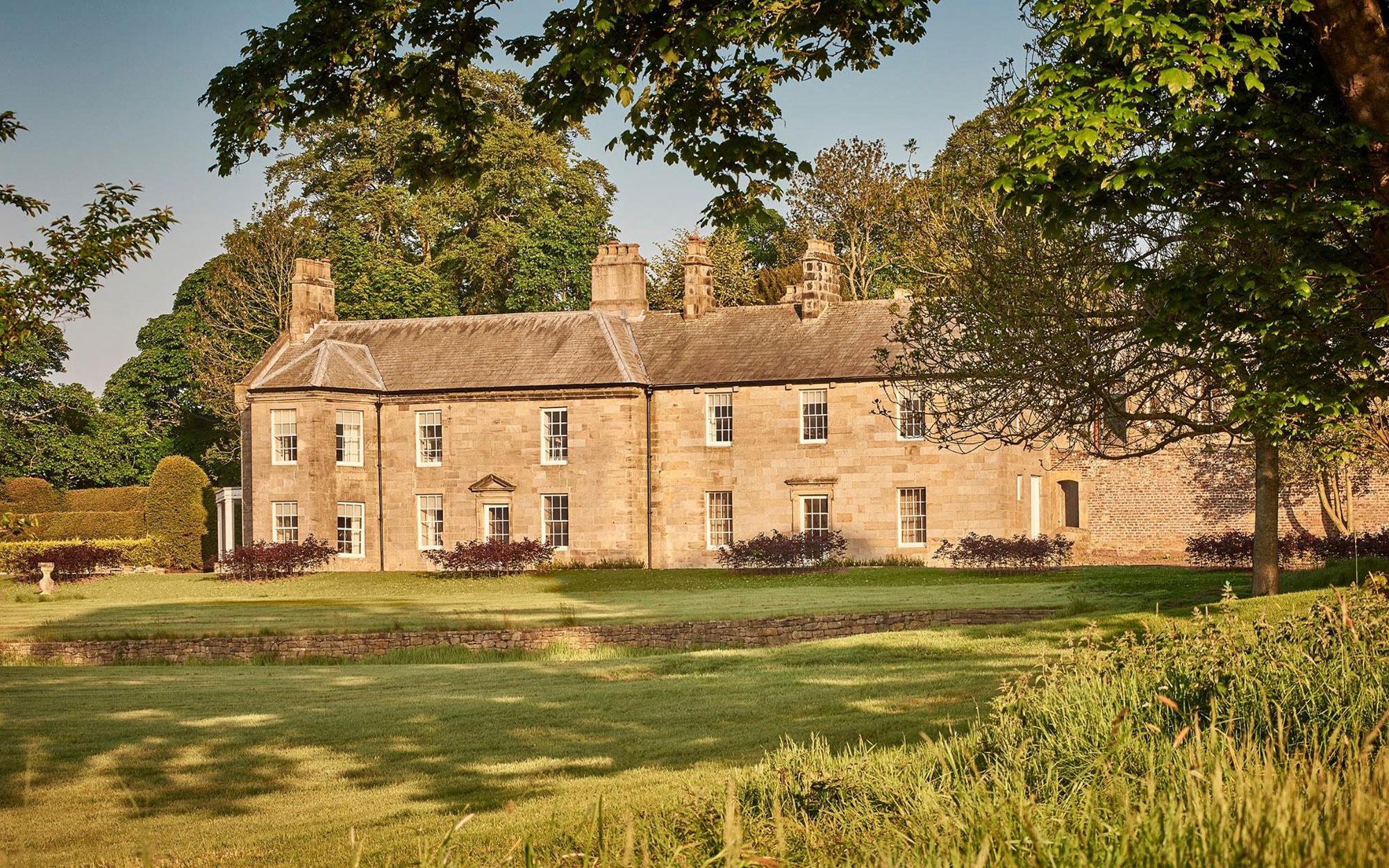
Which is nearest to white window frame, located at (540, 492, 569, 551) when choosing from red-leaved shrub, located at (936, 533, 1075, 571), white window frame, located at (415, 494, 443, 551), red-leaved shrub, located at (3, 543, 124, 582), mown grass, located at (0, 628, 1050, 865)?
white window frame, located at (415, 494, 443, 551)

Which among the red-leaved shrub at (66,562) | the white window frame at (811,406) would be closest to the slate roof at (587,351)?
the white window frame at (811,406)

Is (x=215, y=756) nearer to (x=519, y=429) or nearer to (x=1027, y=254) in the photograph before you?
(x=1027, y=254)

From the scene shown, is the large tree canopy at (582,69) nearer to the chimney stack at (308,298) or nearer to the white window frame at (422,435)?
the white window frame at (422,435)

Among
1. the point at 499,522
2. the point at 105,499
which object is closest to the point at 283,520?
the point at 499,522

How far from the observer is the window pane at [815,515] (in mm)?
39719

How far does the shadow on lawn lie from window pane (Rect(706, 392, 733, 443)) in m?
22.1

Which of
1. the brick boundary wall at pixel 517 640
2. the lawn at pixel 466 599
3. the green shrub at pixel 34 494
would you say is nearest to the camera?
the brick boundary wall at pixel 517 640

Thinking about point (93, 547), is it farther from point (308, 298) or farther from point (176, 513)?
point (308, 298)

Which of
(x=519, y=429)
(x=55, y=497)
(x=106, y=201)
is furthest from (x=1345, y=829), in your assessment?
(x=55, y=497)

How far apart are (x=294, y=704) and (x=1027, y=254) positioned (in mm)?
12103

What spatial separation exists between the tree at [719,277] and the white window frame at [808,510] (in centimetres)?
2010

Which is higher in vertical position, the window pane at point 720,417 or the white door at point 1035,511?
the window pane at point 720,417

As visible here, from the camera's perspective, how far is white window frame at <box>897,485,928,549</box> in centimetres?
3881

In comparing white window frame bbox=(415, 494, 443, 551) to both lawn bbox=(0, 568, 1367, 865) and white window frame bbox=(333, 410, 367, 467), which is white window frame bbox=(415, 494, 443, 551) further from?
→ lawn bbox=(0, 568, 1367, 865)
